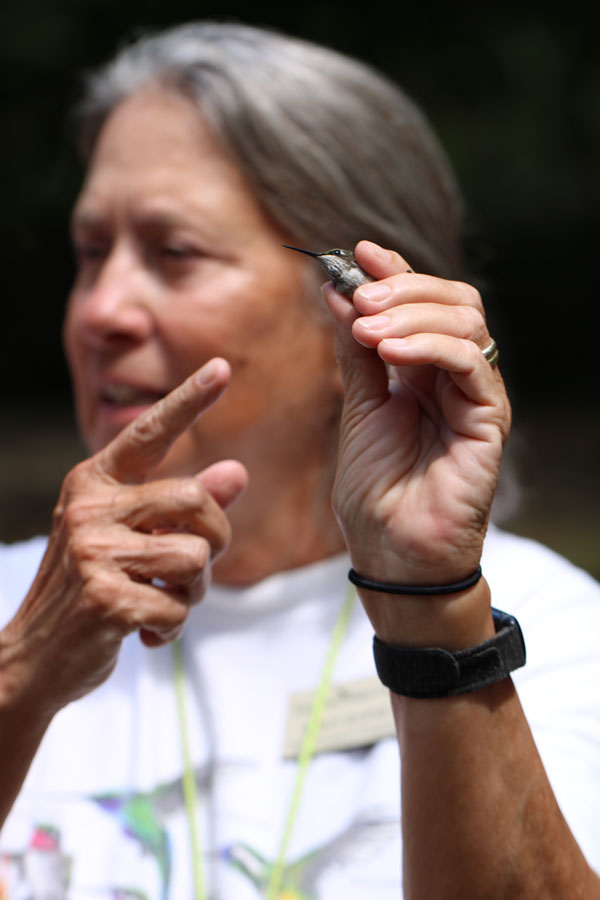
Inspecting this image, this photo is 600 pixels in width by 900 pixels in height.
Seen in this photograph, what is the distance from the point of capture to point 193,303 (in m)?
1.72

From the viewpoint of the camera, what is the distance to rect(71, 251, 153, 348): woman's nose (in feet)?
5.63

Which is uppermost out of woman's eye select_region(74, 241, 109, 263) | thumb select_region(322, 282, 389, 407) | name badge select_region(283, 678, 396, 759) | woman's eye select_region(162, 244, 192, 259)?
thumb select_region(322, 282, 389, 407)

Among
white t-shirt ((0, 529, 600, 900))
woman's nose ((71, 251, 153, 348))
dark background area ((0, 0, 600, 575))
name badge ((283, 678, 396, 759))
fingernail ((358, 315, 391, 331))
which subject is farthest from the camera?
dark background area ((0, 0, 600, 575))

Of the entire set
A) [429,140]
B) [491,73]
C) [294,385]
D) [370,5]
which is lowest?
[491,73]

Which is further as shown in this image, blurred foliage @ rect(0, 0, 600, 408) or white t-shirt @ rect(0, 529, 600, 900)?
blurred foliage @ rect(0, 0, 600, 408)

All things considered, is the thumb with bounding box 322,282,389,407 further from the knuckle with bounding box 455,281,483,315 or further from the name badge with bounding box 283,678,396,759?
the name badge with bounding box 283,678,396,759

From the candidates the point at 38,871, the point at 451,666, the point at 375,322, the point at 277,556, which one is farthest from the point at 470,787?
the point at 277,556

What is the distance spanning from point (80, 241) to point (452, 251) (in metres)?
0.77

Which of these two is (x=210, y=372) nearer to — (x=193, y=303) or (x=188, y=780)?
(x=193, y=303)

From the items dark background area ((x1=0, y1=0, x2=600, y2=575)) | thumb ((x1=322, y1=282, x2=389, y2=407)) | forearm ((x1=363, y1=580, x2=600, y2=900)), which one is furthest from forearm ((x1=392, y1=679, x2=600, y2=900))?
dark background area ((x1=0, y1=0, x2=600, y2=575))

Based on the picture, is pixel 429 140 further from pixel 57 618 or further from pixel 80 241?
pixel 57 618

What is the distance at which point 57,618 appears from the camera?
4.13ft

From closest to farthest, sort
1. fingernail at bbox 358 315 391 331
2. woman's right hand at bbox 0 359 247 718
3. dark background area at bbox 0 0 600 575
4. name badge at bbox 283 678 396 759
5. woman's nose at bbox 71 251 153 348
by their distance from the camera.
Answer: fingernail at bbox 358 315 391 331 < woman's right hand at bbox 0 359 247 718 < name badge at bbox 283 678 396 759 < woman's nose at bbox 71 251 153 348 < dark background area at bbox 0 0 600 575

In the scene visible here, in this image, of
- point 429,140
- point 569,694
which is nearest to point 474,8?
point 429,140
